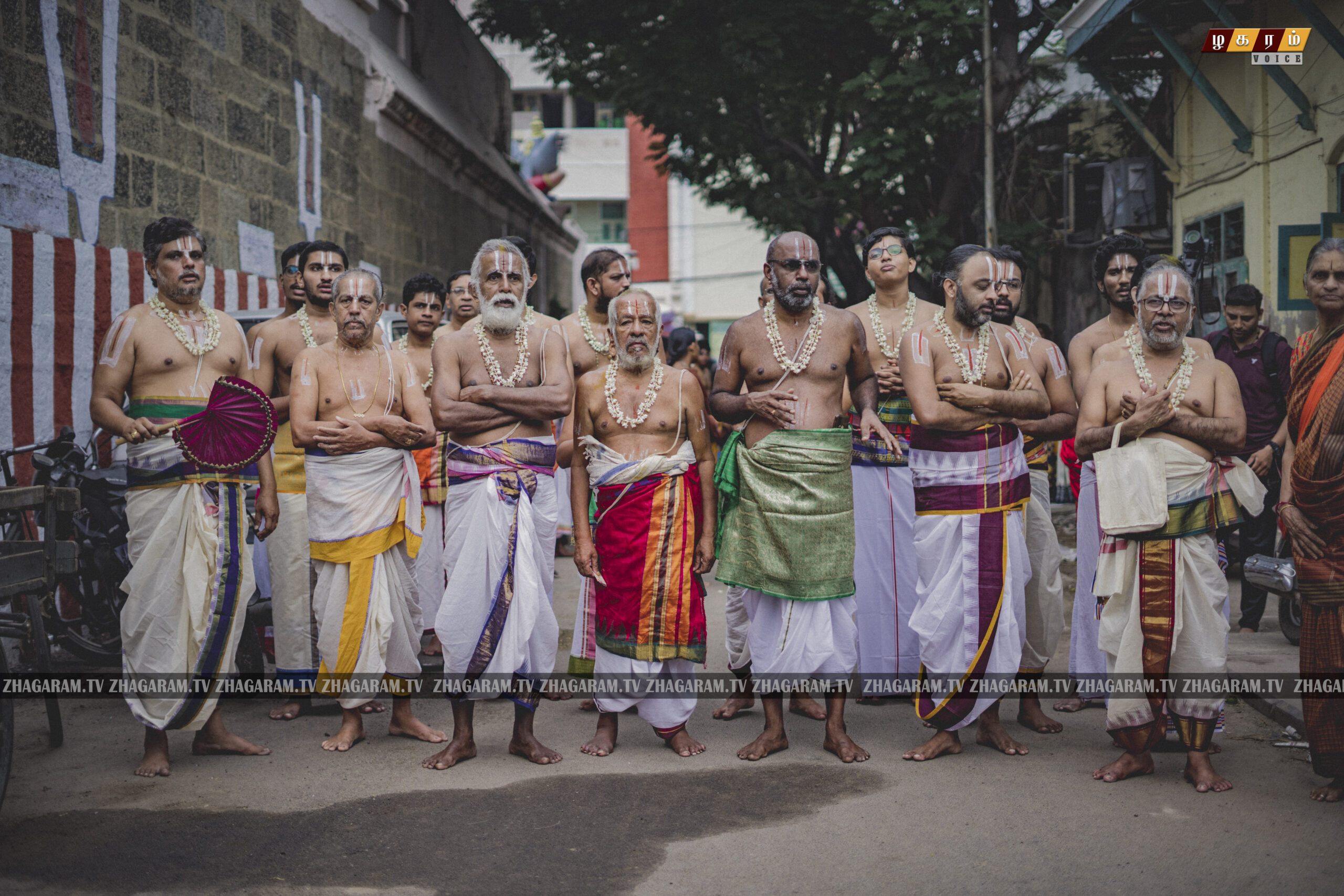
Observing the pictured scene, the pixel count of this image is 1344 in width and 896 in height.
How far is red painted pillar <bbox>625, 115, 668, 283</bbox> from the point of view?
1506 inches

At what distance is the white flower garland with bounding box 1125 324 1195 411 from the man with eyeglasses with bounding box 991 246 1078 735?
1.54ft

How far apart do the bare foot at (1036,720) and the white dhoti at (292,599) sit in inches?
133

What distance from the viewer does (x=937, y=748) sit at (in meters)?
4.88

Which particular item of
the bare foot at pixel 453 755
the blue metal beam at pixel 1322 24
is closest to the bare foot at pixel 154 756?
the bare foot at pixel 453 755

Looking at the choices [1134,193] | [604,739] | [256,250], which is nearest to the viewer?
[604,739]

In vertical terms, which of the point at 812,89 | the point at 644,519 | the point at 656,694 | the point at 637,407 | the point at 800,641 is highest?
the point at 812,89

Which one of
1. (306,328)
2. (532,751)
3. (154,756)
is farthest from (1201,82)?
(154,756)

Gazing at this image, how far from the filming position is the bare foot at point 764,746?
489 centimetres

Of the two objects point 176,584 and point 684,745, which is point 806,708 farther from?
point 176,584

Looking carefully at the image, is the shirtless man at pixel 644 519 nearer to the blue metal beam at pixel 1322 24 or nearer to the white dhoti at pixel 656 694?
the white dhoti at pixel 656 694

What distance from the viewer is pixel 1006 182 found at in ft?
54.4

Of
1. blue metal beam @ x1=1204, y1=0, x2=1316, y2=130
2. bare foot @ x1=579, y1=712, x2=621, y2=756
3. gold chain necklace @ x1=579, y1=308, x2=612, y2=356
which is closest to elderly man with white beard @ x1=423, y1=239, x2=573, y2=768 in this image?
bare foot @ x1=579, y1=712, x2=621, y2=756

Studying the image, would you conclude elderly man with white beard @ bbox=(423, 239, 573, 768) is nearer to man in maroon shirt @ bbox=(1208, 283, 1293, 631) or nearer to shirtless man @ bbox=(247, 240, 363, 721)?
shirtless man @ bbox=(247, 240, 363, 721)

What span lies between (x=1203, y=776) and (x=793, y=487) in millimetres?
1908
